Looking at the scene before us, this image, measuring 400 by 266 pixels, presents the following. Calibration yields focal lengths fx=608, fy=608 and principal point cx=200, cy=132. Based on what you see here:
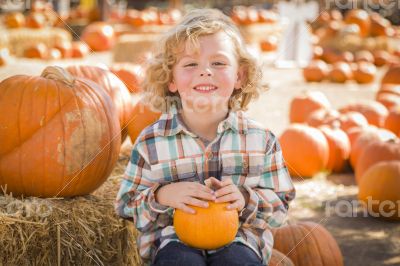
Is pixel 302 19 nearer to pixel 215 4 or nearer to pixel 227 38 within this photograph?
pixel 227 38

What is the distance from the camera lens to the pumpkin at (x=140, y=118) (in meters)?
3.47

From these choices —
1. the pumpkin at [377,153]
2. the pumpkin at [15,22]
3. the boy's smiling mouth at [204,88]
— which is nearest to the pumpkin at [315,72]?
the pumpkin at [377,153]

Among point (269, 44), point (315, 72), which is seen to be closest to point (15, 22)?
point (269, 44)

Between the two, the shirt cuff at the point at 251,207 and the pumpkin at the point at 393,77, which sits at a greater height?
the shirt cuff at the point at 251,207

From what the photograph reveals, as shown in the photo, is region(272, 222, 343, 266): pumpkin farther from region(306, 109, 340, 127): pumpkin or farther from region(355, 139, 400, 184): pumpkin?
region(306, 109, 340, 127): pumpkin

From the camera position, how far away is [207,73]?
246cm

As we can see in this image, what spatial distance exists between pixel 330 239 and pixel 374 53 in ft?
31.6

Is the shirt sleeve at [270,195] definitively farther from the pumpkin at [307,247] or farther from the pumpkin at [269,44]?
the pumpkin at [269,44]

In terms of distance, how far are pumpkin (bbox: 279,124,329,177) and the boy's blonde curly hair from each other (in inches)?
95.9

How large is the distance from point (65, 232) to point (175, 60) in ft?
2.96

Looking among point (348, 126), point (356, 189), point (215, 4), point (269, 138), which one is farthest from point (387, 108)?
point (215, 4)

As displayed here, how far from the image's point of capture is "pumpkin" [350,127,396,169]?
4.95m

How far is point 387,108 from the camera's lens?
636 centimetres

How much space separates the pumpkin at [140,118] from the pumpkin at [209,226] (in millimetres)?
1214
